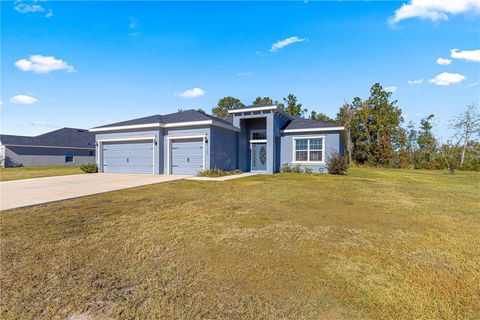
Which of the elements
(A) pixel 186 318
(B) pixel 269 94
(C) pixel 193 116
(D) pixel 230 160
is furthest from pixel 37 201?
(B) pixel 269 94

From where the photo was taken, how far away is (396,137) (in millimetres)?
28500

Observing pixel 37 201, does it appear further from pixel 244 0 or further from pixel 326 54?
pixel 326 54

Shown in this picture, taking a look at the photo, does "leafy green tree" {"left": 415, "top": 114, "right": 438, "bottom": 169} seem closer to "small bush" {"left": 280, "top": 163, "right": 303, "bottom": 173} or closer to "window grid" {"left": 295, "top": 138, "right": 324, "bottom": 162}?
"window grid" {"left": 295, "top": 138, "right": 324, "bottom": 162}

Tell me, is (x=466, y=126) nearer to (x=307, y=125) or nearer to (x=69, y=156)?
(x=307, y=125)

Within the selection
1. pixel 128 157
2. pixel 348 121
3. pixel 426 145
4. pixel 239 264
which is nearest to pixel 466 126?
pixel 426 145

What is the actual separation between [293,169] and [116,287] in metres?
15.0

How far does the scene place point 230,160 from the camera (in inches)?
642

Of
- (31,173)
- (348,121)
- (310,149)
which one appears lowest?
(31,173)

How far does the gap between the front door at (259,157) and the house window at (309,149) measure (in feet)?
7.82

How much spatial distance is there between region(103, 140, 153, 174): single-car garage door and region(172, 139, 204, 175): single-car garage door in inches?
68.6

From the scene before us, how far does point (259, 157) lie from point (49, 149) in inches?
1106

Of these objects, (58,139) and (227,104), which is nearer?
(58,139)

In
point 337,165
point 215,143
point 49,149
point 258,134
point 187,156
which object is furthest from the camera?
point 49,149

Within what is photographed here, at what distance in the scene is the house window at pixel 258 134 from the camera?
57.4ft
